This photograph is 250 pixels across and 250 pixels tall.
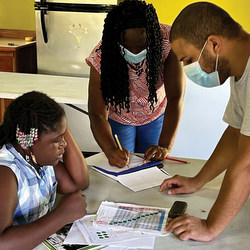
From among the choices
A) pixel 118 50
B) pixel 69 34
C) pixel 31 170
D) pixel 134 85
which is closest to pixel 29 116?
pixel 31 170

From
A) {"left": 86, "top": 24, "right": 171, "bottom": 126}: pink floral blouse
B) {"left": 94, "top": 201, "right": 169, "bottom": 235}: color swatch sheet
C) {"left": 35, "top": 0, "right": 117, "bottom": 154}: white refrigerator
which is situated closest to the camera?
{"left": 94, "top": 201, "right": 169, "bottom": 235}: color swatch sheet

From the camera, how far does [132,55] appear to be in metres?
1.82

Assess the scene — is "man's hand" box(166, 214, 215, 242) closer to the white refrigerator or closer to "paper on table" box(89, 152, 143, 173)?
"paper on table" box(89, 152, 143, 173)

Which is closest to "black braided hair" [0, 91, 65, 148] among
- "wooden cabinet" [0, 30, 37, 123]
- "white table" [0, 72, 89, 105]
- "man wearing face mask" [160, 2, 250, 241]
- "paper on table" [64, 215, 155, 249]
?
"paper on table" [64, 215, 155, 249]

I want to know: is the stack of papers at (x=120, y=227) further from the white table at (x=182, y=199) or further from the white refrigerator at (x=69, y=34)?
the white refrigerator at (x=69, y=34)

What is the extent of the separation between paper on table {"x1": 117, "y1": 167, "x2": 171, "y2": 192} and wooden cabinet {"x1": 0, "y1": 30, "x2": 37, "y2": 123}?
243cm

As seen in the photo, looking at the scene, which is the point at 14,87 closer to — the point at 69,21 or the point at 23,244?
the point at 69,21

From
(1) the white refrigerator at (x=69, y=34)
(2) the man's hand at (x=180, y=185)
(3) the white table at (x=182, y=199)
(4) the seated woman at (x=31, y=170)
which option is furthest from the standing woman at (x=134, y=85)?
(1) the white refrigerator at (x=69, y=34)

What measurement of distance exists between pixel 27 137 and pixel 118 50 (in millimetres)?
753

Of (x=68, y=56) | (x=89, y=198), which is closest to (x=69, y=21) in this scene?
(x=68, y=56)

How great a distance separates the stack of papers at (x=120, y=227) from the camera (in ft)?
3.94

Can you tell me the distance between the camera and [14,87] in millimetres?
2818

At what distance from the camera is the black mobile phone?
4.36 ft

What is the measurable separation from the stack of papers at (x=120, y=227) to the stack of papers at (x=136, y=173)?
17 centimetres
